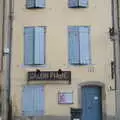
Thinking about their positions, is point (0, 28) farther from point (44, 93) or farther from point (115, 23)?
point (115, 23)

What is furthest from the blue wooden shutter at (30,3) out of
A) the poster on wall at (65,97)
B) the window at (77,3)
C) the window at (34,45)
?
the poster on wall at (65,97)

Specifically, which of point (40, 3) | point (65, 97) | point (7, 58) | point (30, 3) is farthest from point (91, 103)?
point (30, 3)

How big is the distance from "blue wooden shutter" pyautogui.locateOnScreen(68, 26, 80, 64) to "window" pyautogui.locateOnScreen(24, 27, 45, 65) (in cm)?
129

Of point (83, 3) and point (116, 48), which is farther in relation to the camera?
point (83, 3)

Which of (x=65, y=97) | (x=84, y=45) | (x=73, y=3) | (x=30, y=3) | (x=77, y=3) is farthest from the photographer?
(x=30, y=3)

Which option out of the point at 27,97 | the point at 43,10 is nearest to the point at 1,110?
the point at 27,97

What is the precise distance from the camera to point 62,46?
2038cm

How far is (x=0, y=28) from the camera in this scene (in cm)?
2066

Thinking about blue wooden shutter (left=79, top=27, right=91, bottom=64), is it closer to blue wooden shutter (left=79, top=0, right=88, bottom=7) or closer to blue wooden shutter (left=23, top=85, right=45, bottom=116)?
blue wooden shutter (left=79, top=0, right=88, bottom=7)

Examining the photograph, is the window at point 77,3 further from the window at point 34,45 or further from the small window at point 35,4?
the window at point 34,45

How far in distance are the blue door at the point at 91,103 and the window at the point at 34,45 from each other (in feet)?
8.42

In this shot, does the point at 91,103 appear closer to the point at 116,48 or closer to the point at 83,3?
the point at 116,48

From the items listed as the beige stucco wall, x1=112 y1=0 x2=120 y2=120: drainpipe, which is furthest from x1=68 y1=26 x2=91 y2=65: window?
x1=112 y1=0 x2=120 y2=120: drainpipe

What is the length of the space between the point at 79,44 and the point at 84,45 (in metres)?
0.24
